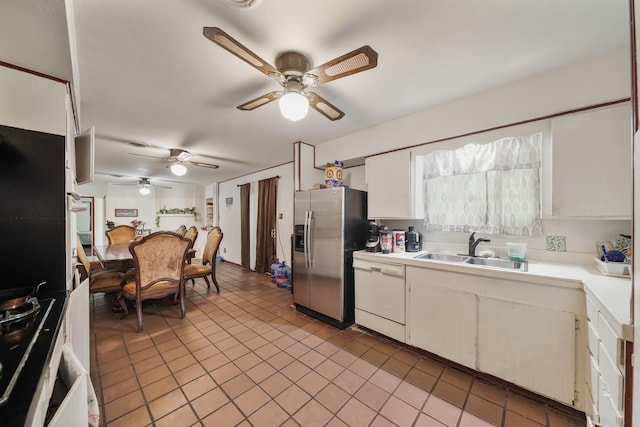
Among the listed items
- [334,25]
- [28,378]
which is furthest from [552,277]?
[28,378]

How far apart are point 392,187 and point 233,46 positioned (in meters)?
1.99

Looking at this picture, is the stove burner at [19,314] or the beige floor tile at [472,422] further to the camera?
the beige floor tile at [472,422]

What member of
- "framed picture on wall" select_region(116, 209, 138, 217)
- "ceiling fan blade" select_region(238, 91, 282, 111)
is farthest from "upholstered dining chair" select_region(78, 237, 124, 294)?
"framed picture on wall" select_region(116, 209, 138, 217)

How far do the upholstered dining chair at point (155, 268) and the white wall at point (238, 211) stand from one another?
2015 mm

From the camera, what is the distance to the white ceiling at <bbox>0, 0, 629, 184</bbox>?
1184mm

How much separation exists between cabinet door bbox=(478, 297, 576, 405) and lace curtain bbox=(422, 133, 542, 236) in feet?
2.47

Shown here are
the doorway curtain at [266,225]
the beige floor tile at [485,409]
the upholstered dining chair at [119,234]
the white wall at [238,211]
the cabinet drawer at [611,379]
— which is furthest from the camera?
the doorway curtain at [266,225]

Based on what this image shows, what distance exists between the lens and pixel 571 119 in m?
1.63

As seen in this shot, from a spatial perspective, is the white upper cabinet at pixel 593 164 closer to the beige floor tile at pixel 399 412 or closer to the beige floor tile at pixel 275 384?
the beige floor tile at pixel 399 412

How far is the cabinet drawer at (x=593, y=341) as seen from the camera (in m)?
1.17

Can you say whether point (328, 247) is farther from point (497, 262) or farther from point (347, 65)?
point (347, 65)

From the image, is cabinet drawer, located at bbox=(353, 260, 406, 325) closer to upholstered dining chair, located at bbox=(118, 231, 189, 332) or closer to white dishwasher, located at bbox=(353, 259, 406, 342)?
white dishwasher, located at bbox=(353, 259, 406, 342)

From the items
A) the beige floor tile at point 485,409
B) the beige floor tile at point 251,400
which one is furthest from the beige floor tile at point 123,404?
the beige floor tile at point 485,409

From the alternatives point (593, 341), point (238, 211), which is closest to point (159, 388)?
point (593, 341)
